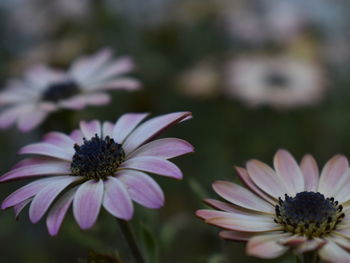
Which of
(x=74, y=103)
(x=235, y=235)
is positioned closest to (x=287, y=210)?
(x=235, y=235)

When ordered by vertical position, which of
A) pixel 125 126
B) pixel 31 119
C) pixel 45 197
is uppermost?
pixel 31 119

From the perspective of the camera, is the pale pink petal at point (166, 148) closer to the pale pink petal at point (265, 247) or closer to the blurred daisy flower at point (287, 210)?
the blurred daisy flower at point (287, 210)

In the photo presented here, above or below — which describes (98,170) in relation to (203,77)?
below

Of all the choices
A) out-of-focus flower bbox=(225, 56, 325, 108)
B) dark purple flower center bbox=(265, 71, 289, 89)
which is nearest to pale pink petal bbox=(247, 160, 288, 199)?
out-of-focus flower bbox=(225, 56, 325, 108)

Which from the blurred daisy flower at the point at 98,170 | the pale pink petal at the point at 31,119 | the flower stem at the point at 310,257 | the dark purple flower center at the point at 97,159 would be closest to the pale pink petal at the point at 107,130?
the blurred daisy flower at the point at 98,170

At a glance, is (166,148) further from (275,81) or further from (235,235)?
(275,81)

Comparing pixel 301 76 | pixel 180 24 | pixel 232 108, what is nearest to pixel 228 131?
pixel 232 108
